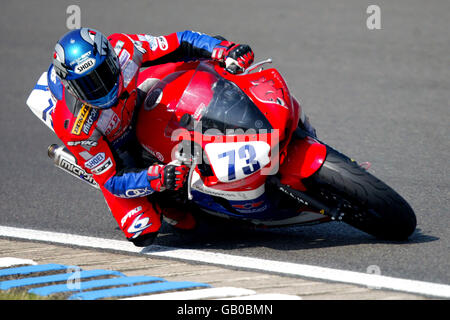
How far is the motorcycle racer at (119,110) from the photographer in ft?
15.7

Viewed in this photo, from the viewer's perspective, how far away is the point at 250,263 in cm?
487

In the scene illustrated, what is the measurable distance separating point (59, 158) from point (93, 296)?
1.51m

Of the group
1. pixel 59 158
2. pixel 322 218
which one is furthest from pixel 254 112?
pixel 59 158

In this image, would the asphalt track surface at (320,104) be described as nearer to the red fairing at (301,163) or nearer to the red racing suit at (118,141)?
the red racing suit at (118,141)

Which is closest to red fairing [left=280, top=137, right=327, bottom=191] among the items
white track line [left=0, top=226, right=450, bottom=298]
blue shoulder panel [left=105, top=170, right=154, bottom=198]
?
white track line [left=0, top=226, right=450, bottom=298]

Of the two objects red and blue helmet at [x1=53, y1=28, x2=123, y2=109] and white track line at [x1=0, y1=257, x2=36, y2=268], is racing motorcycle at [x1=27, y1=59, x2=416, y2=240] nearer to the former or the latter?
red and blue helmet at [x1=53, y1=28, x2=123, y2=109]

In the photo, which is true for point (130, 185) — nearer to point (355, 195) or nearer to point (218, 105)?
point (218, 105)

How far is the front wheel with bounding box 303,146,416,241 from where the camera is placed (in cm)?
458

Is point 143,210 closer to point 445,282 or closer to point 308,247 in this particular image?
point 308,247

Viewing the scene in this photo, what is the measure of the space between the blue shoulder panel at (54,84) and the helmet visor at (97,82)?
441 millimetres

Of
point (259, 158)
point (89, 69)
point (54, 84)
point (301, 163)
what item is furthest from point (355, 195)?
point (54, 84)

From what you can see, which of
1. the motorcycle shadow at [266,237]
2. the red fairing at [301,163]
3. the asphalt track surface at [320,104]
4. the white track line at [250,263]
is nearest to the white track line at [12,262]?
the white track line at [250,263]

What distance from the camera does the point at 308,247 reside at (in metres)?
5.09

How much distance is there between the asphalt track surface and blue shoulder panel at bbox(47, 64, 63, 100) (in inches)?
45.2
